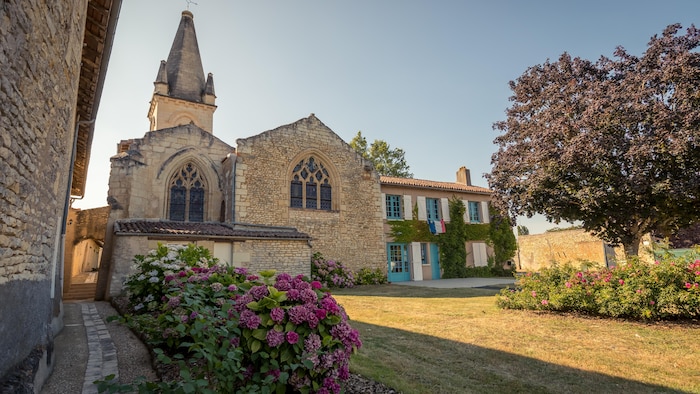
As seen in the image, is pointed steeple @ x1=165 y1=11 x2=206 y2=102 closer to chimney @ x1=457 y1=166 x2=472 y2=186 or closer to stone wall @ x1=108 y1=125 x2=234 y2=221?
stone wall @ x1=108 y1=125 x2=234 y2=221

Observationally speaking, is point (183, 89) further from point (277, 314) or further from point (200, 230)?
point (277, 314)

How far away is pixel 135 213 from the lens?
13.8m

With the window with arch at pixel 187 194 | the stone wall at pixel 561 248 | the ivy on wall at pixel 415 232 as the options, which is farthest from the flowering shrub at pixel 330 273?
the stone wall at pixel 561 248

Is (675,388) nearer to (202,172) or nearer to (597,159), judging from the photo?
(597,159)

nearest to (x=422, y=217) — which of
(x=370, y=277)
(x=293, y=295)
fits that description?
(x=370, y=277)

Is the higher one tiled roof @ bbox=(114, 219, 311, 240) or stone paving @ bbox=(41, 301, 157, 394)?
tiled roof @ bbox=(114, 219, 311, 240)

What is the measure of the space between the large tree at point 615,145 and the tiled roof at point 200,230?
9.04 metres

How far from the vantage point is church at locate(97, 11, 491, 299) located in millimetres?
12602

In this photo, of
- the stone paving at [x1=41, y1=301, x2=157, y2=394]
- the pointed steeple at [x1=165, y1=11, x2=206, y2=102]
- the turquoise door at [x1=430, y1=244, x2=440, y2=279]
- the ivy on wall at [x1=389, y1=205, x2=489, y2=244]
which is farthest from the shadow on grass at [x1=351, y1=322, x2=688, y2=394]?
the pointed steeple at [x1=165, y1=11, x2=206, y2=102]

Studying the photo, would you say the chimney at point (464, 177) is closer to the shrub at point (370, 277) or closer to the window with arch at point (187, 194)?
the shrub at point (370, 277)

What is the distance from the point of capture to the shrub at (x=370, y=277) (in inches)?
643

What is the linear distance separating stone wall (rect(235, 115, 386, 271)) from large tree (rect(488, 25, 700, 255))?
6375 millimetres

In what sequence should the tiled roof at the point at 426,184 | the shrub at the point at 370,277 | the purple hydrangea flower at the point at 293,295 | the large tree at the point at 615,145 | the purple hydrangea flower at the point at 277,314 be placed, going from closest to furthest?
the purple hydrangea flower at the point at 277,314 < the purple hydrangea flower at the point at 293,295 < the large tree at the point at 615,145 < the shrub at the point at 370,277 < the tiled roof at the point at 426,184

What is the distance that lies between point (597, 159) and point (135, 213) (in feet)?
53.5
